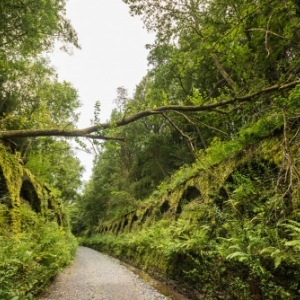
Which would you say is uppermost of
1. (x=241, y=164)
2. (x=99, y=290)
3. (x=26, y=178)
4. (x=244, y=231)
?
(x=241, y=164)

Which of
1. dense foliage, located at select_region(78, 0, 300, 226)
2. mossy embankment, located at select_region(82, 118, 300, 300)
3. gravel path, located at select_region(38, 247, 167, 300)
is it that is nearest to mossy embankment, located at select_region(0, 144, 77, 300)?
gravel path, located at select_region(38, 247, 167, 300)

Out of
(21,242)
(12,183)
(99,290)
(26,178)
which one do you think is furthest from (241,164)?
(26,178)

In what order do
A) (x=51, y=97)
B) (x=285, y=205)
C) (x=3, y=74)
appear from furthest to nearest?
(x=51, y=97), (x=3, y=74), (x=285, y=205)

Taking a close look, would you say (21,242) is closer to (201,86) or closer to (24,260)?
(24,260)

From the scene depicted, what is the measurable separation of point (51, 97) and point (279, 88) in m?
19.8

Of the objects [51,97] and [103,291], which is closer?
[103,291]

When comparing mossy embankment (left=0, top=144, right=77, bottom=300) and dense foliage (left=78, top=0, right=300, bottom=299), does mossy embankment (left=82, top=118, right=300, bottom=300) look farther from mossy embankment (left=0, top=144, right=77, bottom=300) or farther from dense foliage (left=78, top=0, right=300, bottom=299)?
mossy embankment (left=0, top=144, right=77, bottom=300)

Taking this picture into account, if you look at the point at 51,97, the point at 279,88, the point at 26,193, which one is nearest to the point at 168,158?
the point at 51,97

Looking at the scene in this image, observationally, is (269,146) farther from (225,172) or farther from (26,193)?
(26,193)

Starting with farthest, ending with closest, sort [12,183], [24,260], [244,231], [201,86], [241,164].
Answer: [201,86]
[12,183]
[241,164]
[24,260]
[244,231]

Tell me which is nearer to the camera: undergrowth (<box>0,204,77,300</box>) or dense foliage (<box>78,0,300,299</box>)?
undergrowth (<box>0,204,77,300</box>)

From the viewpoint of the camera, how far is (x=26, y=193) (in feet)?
38.8

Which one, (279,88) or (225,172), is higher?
(279,88)

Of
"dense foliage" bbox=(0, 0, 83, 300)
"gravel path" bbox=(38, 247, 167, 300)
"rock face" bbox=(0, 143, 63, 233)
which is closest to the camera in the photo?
"dense foliage" bbox=(0, 0, 83, 300)
